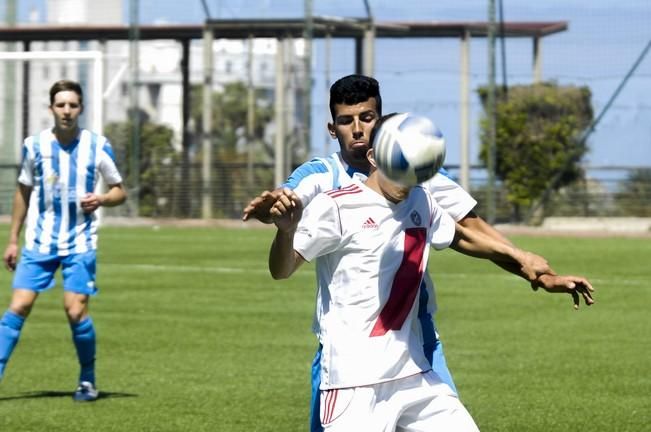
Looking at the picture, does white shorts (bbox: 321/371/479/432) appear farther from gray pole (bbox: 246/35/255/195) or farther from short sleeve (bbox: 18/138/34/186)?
gray pole (bbox: 246/35/255/195)

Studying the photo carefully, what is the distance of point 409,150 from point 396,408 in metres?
0.98

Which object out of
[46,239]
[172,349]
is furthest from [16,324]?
[172,349]

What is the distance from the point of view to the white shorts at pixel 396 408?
5441 millimetres

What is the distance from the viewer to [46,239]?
992 cm

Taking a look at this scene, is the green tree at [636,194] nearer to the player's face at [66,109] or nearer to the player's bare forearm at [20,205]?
the player's bare forearm at [20,205]

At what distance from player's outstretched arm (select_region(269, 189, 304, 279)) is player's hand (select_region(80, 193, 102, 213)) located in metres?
4.52

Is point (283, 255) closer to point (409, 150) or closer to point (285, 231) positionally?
point (285, 231)

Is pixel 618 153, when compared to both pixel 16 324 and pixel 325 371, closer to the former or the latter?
pixel 16 324

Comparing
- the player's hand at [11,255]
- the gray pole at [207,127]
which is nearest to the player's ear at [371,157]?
the player's hand at [11,255]

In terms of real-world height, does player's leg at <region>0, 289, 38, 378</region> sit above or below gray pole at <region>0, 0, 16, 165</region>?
below

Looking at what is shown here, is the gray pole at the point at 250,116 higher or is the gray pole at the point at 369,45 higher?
the gray pole at the point at 369,45

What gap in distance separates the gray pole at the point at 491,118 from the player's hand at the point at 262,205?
79.9 feet

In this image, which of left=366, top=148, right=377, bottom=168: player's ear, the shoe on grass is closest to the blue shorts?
the shoe on grass

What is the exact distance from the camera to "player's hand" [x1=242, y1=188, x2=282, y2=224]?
17.0 ft
